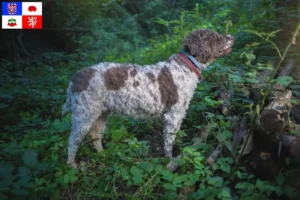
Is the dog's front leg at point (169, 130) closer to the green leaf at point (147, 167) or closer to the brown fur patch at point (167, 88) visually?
the brown fur patch at point (167, 88)

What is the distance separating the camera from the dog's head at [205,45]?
11.8 ft

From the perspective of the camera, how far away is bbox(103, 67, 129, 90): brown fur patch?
331 centimetres

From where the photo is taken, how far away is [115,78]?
3324mm

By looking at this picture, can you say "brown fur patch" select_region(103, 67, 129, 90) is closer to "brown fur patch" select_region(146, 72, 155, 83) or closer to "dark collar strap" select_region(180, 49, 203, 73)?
"brown fur patch" select_region(146, 72, 155, 83)

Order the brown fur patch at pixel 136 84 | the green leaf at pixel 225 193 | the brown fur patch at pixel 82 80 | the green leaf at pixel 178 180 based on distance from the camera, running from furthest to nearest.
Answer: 1. the brown fur patch at pixel 136 84
2. the brown fur patch at pixel 82 80
3. the green leaf at pixel 178 180
4. the green leaf at pixel 225 193

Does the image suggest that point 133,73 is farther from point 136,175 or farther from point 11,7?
point 11,7

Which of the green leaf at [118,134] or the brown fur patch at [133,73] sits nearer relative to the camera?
the brown fur patch at [133,73]

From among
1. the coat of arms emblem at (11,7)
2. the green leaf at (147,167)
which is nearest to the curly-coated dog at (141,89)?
the green leaf at (147,167)

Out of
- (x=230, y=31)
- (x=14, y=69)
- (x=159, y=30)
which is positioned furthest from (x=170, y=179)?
(x=159, y=30)

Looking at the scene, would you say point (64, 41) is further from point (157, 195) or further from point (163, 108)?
point (157, 195)

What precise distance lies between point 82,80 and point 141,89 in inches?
27.3

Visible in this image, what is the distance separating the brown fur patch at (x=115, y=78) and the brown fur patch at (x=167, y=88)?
17.3 inches

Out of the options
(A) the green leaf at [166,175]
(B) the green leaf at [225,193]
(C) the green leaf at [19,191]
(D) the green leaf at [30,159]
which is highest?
(D) the green leaf at [30,159]

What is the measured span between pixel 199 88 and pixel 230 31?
239cm
